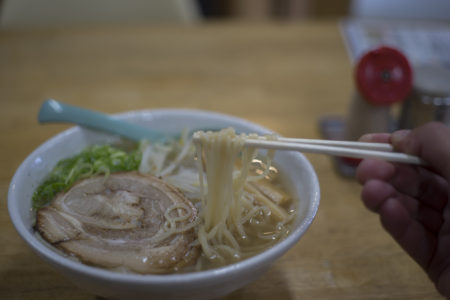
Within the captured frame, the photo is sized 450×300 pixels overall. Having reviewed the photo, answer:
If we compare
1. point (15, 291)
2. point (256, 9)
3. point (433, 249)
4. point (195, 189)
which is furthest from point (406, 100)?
point (256, 9)

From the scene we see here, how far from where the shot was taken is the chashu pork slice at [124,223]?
84cm

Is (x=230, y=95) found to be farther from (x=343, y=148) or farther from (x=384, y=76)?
(x=343, y=148)

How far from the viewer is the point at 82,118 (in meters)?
1.23

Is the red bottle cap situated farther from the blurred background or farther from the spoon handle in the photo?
the blurred background

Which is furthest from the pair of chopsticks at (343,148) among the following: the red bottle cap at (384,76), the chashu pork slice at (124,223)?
the red bottle cap at (384,76)

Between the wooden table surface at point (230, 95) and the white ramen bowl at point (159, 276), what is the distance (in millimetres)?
160

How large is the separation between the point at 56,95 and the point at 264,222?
3.99 feet

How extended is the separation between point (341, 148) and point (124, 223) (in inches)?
20.1

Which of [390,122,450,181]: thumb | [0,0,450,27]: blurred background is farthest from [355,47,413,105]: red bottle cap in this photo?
[0,0,450,27]: blurred background

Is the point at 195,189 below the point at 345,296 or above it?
above

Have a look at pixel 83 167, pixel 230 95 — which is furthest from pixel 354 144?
pixel 230 95

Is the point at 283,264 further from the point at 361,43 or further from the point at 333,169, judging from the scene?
the point at 361,43

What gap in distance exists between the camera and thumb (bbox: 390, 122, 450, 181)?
2.45ft

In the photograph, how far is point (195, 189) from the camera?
3.62ft
